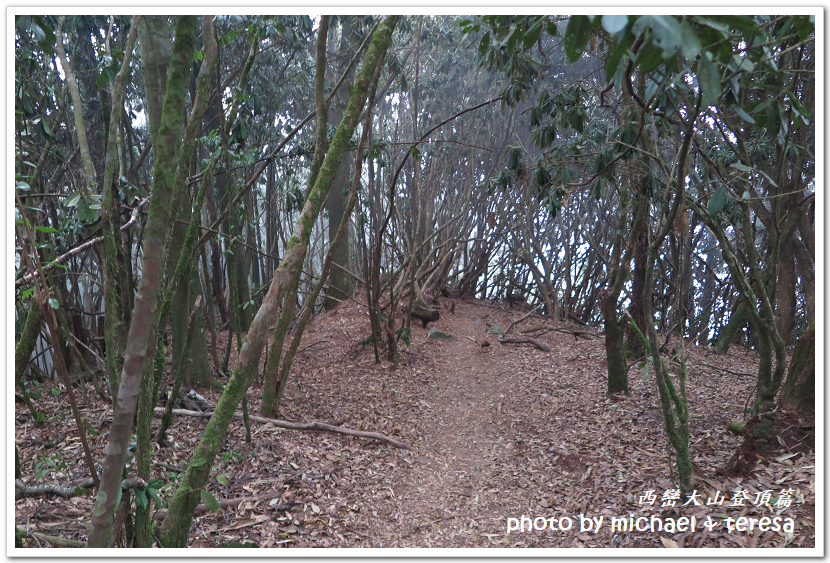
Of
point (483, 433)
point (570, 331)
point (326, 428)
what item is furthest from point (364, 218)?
point (570, 331)

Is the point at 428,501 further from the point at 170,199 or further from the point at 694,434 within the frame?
the point at 170,199

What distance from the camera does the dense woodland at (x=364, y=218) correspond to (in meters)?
1.48

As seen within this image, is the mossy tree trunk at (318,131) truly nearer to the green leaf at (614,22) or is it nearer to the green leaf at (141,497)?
the green leaf at (141,497)

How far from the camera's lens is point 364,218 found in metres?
5.00

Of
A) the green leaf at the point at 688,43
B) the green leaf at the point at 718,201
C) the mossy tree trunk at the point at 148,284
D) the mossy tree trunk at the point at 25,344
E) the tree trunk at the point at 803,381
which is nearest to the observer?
the green leaf at the point at 688,43

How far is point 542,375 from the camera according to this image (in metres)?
4.86

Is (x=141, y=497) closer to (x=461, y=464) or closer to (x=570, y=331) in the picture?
(x=461, y=464)

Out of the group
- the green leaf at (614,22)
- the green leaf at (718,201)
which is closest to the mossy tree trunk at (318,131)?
the green leaf at (614,22)

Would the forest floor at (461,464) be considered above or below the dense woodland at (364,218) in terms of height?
below

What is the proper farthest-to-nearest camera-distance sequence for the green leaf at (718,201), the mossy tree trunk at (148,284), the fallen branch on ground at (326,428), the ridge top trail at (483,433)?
the fallen branch on ground at (326,428) → the ridge top trail at (483,433) → the green leaf at (718,201) → the mossy tree trunk at (148,284)

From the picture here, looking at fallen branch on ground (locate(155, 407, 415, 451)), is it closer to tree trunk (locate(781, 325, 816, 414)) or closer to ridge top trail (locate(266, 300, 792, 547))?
ridge top trail (locate(266, 300, 792, 547))

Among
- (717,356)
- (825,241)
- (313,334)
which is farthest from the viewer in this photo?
(313,334)

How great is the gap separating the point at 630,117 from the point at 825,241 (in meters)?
1.48
